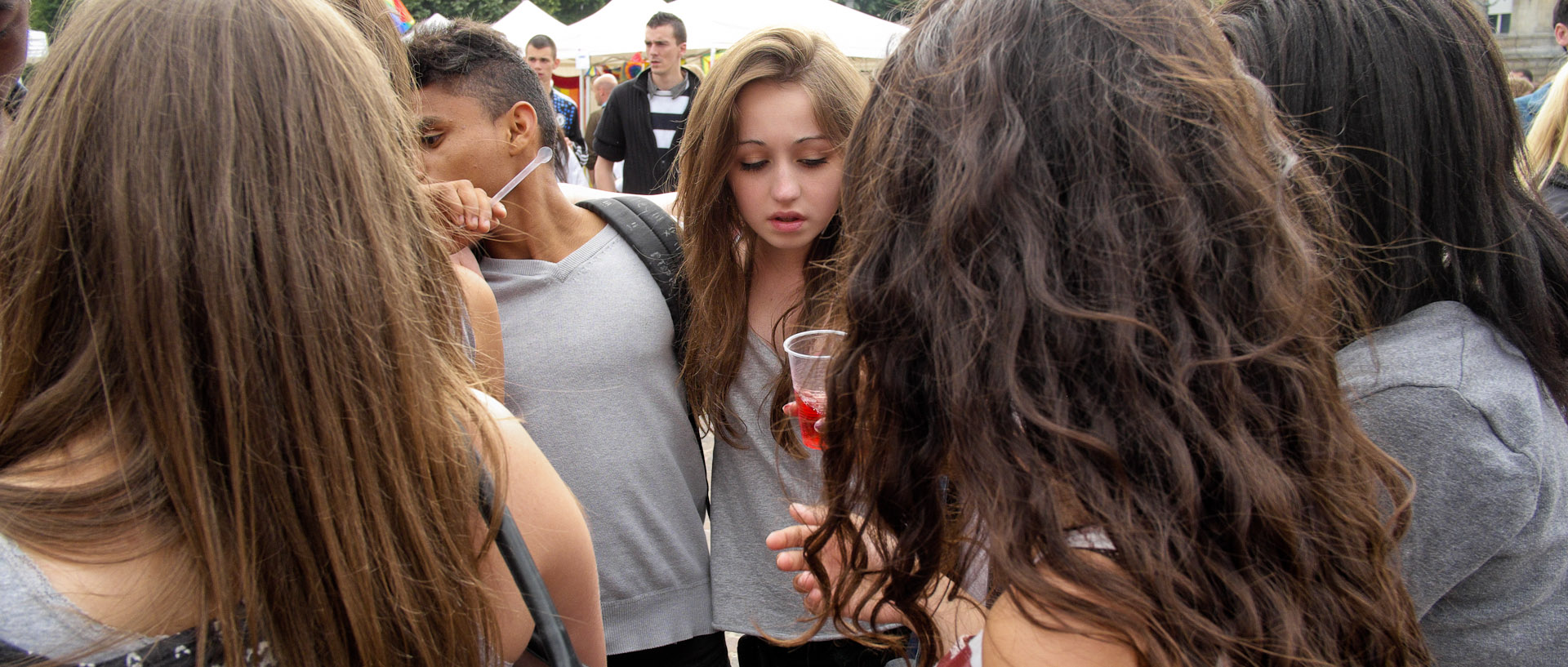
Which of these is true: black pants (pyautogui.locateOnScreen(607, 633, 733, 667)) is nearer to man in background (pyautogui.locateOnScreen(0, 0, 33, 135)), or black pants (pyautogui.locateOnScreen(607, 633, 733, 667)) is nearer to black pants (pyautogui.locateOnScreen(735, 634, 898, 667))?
black pants (pyautogui.locateOnScreen(735, 634, 898, 667))

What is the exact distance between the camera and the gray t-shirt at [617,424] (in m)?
1.98

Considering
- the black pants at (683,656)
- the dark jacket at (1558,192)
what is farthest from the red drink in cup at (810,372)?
the dark jacket at (1558,192)

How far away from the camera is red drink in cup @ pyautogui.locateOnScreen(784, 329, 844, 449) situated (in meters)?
1.61

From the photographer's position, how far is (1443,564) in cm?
118

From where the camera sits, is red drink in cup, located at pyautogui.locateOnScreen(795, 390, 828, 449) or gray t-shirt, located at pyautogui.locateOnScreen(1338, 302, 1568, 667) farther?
red drink in cup, located at pyautogui.locateOnScreen(795, 390, 828, 449)

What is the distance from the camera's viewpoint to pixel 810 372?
163 cm

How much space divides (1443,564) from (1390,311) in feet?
1.17

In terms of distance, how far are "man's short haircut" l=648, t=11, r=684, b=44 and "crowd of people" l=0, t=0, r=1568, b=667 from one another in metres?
6.31

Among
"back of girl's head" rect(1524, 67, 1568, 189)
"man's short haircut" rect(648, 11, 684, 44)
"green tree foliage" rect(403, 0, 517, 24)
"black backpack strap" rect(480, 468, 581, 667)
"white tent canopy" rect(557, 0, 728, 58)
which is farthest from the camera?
"green tree foliage" rect(403, 0, 517, 24)

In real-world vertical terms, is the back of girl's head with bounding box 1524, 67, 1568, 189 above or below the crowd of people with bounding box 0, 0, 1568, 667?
below

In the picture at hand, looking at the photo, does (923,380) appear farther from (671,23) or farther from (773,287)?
(671,23)

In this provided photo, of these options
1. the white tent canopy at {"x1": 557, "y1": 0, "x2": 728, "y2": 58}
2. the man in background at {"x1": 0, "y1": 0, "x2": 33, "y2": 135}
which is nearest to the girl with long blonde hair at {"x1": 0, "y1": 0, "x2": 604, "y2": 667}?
the man in background at {"x1": 0, "y1": 0, "x2": 33, "y2": 135}

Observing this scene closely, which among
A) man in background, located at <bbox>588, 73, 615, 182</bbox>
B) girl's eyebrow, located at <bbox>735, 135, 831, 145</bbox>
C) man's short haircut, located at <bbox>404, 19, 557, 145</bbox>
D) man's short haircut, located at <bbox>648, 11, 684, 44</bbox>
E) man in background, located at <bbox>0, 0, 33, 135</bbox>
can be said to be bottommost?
man in background, located at <bbox>588, 73, 615, 182</bbox>

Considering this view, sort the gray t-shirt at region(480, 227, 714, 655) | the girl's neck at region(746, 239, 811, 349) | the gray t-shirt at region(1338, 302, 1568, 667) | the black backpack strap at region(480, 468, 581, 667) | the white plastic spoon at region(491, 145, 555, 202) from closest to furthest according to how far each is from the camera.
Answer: the black backpack strap at region(480, 468, 581, 667)
the gray t-shirt at region(1338, 302, 1568, 667)
the gray t-shirt at region(480, 227, 714, 655)
the girl's neck at region(746, 239, 811, 349)
the white plastic spoon at region(491, 145, 555, 202)
